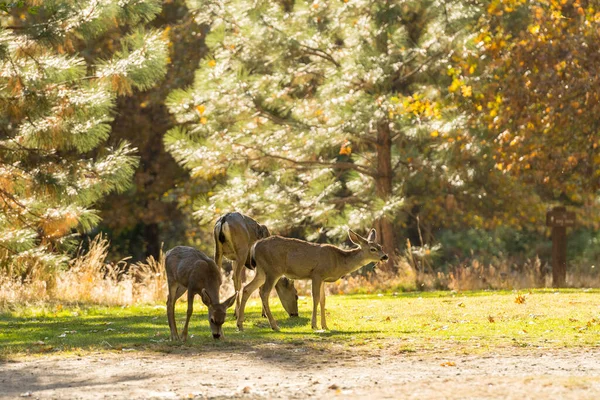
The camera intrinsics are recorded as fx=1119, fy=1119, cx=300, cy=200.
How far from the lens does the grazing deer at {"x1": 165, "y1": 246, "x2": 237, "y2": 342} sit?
13.0m

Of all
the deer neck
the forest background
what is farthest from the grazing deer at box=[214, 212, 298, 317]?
the forest background

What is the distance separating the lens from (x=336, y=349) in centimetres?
1257

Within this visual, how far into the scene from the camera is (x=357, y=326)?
15211 millimetres

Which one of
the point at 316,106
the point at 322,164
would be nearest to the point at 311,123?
the point at 316,106

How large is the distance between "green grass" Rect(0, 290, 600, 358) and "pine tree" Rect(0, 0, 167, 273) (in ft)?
6.48

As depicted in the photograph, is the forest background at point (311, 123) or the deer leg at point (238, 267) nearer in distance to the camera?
the deer leg at point (238, 267)

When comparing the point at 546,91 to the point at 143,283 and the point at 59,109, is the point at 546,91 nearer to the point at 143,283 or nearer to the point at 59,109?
the point at 143,283

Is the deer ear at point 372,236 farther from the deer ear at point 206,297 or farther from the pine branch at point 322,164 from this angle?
the pine branch at point 322,164

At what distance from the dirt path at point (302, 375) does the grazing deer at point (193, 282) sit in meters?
0.64

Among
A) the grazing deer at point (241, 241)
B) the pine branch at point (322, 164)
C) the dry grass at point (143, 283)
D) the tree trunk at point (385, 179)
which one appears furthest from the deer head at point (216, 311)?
the pine branch at point (322, 164)

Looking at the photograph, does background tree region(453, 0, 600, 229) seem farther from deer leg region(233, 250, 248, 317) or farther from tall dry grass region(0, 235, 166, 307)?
deer leg region(233, 250, 248, 317)

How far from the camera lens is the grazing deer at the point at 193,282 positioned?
1304 cm

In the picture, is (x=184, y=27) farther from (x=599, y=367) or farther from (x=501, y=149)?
(x=599, y=367)

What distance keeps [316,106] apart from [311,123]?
20.3 inches
